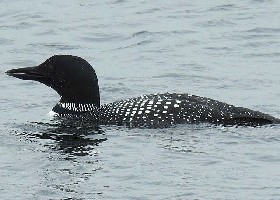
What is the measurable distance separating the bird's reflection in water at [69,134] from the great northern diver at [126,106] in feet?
0.56

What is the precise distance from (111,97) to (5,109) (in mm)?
1417

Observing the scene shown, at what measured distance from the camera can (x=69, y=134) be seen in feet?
44.9

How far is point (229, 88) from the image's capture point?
15570mm

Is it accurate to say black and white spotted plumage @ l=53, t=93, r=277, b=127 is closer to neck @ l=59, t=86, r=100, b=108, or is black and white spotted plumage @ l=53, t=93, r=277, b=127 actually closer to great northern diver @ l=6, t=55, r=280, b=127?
great northern diver @ l=6, t=55, r=280, b=127

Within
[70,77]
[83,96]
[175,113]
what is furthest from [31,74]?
[175,113]

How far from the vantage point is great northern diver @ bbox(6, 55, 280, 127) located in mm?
13406

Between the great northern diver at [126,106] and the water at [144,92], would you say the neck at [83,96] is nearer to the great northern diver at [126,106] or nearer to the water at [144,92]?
the great northern diver at [126,106]

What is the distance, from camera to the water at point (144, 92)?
452 inches

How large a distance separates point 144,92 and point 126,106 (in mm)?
1831

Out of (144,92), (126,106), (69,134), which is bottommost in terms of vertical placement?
(69,134)

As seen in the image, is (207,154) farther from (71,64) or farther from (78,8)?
(78,8)

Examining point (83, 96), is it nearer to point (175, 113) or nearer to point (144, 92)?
point (175, 113)

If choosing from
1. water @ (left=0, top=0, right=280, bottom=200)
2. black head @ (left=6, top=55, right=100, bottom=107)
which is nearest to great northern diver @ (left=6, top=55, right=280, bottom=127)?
black head @ (left=6, top=55, right=100, bottom=107)

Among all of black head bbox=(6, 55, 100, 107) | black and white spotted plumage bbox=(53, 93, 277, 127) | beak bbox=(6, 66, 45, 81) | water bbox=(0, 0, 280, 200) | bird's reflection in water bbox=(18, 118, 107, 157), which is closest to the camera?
water bbox=(0, 0, 280, 200)
